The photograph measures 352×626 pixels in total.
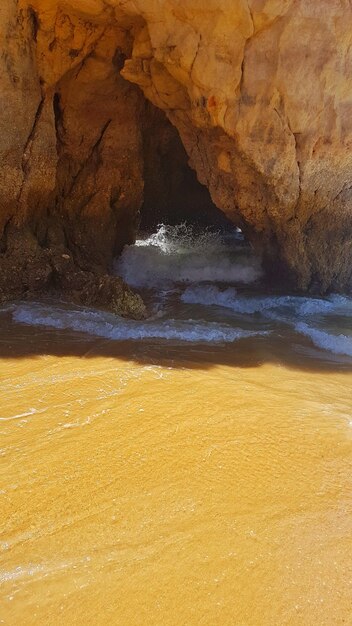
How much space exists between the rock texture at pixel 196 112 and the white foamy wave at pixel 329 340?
2.05 m

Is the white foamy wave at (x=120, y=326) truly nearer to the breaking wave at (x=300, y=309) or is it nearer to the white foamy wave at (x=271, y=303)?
the breaking wave at (x=300, y=309)

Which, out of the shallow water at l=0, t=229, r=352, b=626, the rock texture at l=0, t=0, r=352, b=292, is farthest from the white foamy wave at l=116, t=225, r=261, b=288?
the shallow water at l=0, t=229, r=352, b=626

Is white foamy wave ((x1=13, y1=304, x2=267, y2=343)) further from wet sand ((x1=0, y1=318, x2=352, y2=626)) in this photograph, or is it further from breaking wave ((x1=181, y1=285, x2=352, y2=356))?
wet sand ((x1=0, y1=318, x2=352, y2=626))

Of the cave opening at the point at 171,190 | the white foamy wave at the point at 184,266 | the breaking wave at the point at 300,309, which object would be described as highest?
the cave opening at the point at 171,190

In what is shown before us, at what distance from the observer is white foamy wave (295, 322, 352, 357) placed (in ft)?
15.4

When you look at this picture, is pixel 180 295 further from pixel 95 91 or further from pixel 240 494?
pixel 240 494

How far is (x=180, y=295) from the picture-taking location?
278 inches

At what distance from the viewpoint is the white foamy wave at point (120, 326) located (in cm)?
469

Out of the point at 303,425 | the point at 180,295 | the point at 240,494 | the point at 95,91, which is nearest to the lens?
the point at 240,494

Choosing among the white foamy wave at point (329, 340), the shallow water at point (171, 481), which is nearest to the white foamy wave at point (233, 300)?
the white foamy wave at point (329, 340)

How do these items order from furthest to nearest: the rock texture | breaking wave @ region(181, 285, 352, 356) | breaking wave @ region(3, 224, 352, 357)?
the rock texture < breaking wave @ region(181, 285, 352, 356) < breaking wave @ region(3, 224, 352, 357)

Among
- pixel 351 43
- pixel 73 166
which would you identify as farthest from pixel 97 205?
pixel 351 43

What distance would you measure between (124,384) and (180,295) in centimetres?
379

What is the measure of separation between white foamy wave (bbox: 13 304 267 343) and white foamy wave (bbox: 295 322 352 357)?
19.8 inches
